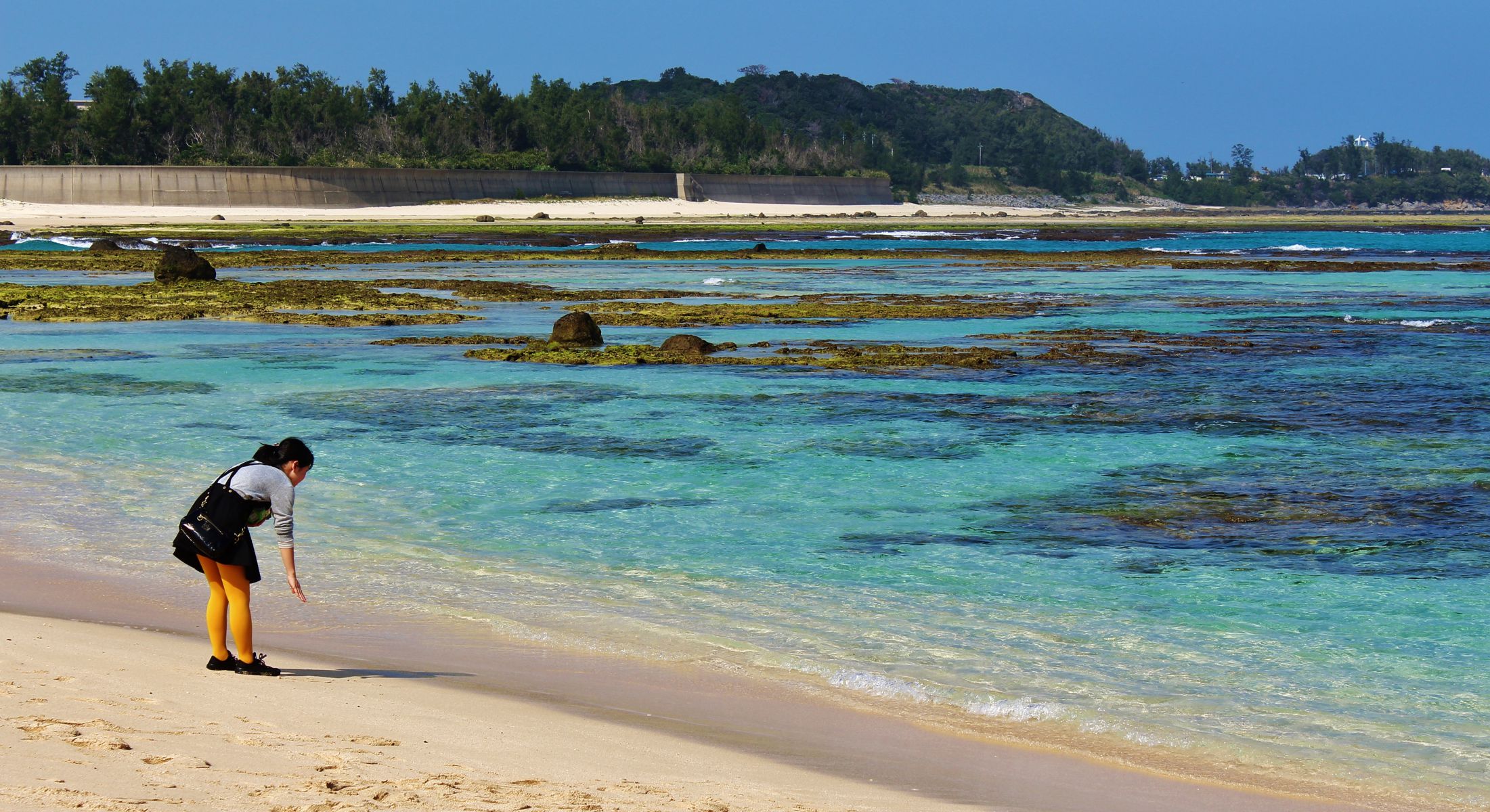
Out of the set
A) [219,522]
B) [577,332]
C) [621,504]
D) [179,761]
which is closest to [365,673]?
[219,522]

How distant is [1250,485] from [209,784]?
1106 cm

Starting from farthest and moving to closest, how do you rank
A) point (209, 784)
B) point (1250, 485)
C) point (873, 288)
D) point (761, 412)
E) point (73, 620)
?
point (873, 288) < point (761, 412) < point (1250, 485) < point (73, 620) < point (209, 784)

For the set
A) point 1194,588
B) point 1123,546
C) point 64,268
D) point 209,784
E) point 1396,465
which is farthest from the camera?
point 64,268

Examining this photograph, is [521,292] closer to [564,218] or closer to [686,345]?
[686,345]

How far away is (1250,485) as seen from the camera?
14227mm

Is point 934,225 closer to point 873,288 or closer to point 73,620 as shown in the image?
point 873,288

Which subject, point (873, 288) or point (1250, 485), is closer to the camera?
point (1250, 485)

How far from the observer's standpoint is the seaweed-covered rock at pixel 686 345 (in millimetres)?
24906

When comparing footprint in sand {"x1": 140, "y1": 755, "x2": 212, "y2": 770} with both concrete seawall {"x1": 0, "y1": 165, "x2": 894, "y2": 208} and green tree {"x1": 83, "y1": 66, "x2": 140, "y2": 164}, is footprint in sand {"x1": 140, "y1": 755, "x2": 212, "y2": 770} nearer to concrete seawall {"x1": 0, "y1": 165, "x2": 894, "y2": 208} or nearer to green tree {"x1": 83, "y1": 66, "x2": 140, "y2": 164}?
concrete seawall {"x1": 0, "y1": 165, "x2": 894, "y2": 208}

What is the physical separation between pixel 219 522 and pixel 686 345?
689 inches

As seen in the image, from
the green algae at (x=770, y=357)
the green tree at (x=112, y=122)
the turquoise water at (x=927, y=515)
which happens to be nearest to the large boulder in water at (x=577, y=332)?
the green algae at (x=770, y=357)

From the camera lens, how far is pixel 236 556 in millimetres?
7727

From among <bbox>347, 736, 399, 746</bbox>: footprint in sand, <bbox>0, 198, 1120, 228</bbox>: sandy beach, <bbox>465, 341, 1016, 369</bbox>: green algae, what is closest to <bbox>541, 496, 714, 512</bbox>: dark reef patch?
<bbox>347, 736, 399, 746</bbox>: footprint in sand

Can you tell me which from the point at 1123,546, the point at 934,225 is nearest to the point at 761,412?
the point at 1123,546
